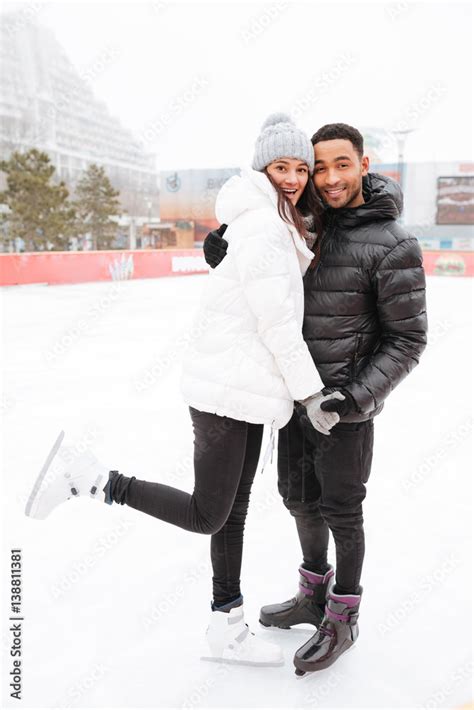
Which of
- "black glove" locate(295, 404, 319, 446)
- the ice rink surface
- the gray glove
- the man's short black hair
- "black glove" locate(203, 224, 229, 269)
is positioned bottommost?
the ice rink surface

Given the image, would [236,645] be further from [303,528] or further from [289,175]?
[289,175]

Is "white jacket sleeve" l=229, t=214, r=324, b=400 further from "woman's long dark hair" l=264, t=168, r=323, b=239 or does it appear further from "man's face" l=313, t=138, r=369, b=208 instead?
"man's face" l=313, t=138, r=369, b=208

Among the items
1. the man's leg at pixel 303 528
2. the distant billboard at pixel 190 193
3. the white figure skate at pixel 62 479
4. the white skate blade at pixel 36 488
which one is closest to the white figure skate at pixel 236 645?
the man's leg at pixel 303 528

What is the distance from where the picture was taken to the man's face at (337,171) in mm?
1559

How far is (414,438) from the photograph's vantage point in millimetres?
3646

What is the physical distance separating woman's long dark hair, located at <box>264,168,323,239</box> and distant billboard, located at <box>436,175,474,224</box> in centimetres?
2867

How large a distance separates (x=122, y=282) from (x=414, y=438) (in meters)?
11.1

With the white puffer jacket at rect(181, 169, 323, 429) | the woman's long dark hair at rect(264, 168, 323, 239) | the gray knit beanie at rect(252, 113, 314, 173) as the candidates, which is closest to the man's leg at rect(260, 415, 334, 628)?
the white puffer jacket at rect(181, 169, 323, 429)

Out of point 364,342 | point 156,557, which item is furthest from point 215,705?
point 364,342

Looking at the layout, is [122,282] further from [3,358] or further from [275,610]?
[275,610]

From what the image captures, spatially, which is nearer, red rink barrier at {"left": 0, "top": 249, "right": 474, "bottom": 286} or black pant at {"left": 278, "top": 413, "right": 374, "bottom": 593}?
black pant at {"left": 278, "top": 413, "right": 374, "bottom": 593}

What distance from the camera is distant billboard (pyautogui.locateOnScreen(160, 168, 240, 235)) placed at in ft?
108

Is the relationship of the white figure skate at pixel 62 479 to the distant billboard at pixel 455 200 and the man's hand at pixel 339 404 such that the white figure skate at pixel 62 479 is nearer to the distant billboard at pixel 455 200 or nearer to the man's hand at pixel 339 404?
the man's hand at pixel 339 404

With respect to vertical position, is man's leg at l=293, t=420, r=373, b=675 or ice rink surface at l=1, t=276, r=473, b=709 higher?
man's leg at l=293, t=420, r=373, b=675
